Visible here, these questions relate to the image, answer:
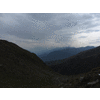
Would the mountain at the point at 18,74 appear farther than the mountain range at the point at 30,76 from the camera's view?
Yes

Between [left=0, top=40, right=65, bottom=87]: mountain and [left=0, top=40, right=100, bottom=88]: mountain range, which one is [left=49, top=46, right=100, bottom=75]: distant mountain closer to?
[left=0, top=40, right=100, bottom=88]: mountain range

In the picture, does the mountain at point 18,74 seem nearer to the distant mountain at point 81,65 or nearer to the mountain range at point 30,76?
the mountain range at point 30,76

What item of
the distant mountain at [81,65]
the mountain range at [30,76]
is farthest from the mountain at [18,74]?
the distant mountain at [81,65]

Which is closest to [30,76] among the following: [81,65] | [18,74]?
[18,74]

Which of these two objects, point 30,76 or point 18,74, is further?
point 30,76

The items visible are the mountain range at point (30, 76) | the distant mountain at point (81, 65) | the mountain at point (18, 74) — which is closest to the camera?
→ the mountain range at point (30, 76)

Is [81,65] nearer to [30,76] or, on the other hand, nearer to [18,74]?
[30,76]

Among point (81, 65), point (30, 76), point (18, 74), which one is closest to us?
point (18, 74)

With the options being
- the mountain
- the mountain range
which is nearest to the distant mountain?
the mountain range

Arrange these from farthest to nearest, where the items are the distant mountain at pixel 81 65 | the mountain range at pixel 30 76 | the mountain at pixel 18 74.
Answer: the distant mountain at pixel 81 65 < the mountain at pixel 18 74 < the mountain range at pixel 30 76

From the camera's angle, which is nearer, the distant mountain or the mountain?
the mountain
